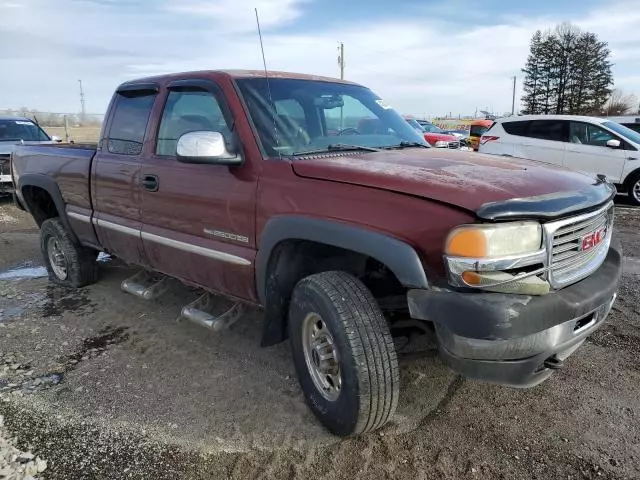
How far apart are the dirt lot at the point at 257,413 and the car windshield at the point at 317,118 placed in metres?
1.42

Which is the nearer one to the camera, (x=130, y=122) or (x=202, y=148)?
(x=202, y=148)

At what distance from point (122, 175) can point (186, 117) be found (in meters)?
0.80

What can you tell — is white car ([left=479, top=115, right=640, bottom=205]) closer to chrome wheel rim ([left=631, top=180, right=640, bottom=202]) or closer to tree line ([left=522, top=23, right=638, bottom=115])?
chrome wheel rim ([left=631, top=180, right=640, bottom=202])

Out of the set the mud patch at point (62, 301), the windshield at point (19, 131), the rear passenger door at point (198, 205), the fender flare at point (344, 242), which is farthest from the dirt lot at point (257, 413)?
the windshield at point (19, 131)

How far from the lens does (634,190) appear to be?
10.5m

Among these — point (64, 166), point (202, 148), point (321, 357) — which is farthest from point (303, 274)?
point (64, 166)

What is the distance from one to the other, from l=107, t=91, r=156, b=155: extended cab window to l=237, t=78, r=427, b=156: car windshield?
108 cm

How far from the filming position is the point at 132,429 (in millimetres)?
2912

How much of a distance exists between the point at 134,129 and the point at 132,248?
0.94 meters

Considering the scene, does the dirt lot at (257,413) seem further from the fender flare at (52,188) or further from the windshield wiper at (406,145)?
the windshield wiper at (406,145)

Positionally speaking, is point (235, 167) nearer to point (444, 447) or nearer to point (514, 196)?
point (514, 196)

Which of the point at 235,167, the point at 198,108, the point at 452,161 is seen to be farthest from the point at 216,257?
the point at 452,161

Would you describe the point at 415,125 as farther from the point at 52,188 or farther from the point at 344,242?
the point at 344,242

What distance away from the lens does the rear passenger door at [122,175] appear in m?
4.02
